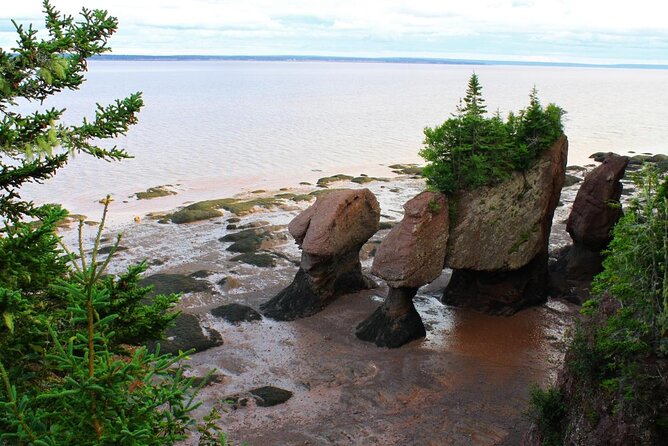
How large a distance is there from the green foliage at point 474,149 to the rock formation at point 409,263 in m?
1.05

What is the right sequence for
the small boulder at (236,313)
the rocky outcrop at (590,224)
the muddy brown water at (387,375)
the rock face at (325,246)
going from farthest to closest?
the small boulder at (236,313) < the rocky outcrop at (590,224) < the rock face at (325,246) < the muddy brown water at (387,375)

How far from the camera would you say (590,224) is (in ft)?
82.7

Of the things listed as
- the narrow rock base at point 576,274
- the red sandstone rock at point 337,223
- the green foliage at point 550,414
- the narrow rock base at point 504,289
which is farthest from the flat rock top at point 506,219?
the green foliage at point 550,414

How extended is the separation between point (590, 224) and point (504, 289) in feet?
14.3

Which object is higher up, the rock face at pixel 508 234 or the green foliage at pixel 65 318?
the green foliage at pixel 65 318

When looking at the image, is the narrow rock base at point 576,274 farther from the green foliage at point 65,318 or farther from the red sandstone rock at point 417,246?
the green foliage at point 65,318

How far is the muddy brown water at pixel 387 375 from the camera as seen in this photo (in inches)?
684

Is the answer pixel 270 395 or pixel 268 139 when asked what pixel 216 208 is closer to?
pixel 270 395

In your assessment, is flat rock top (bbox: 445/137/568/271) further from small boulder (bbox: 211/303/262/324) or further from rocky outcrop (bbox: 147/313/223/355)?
rocky outcrop (bbox: 147/313/223/355)

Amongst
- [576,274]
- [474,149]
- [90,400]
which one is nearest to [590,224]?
[576,274]

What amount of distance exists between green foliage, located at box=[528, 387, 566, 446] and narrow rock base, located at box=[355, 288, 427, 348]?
26.5 ft

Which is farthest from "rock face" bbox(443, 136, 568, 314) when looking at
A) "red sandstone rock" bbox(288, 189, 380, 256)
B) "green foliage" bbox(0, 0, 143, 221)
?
"green foliage" bbox(0, 0, 143, 221)

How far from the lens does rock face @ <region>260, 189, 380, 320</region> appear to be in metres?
24.7

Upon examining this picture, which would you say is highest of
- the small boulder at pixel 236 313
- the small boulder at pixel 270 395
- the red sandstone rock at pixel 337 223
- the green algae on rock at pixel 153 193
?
the red sandstone rock at pixel 337 223
